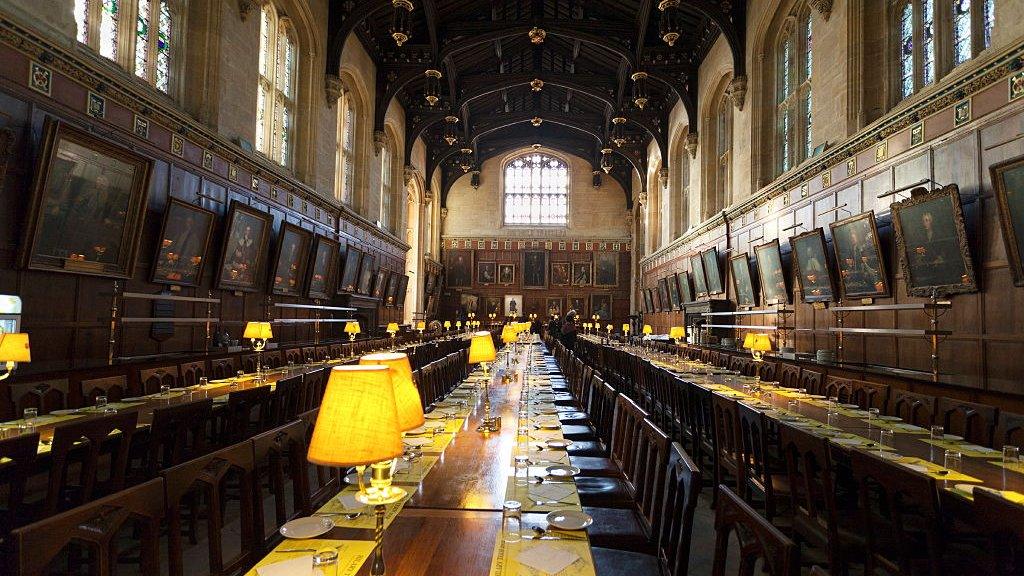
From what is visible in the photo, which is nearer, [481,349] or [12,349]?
[12,349]

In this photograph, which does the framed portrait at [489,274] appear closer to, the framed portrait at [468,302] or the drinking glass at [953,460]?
the framed portrait at [468,302]

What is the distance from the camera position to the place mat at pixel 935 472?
279 centimetres

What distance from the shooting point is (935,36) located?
735 centimetres

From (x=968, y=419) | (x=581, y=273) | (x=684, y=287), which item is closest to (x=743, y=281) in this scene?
(x=684, y=287)

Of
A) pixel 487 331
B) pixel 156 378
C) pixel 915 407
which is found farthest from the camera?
pixel 487 331

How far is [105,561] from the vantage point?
5.27 ft

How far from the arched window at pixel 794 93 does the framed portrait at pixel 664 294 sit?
25.2 ft

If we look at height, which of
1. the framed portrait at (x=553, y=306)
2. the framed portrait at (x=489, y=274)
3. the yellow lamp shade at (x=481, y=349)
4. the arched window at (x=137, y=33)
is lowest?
the yellow lamp shade at (x=481, y=349)

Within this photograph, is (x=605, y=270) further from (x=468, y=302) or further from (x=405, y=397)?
(x=405, y=397)

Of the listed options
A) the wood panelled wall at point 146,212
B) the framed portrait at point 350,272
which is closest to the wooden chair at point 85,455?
the wood panelled wall at point 146,212

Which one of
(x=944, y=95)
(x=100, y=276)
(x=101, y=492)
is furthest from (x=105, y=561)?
(x=944, y=95)

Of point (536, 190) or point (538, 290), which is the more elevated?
point (536, 190)

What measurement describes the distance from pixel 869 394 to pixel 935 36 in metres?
4.95

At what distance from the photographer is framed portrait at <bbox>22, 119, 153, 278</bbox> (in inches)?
221
